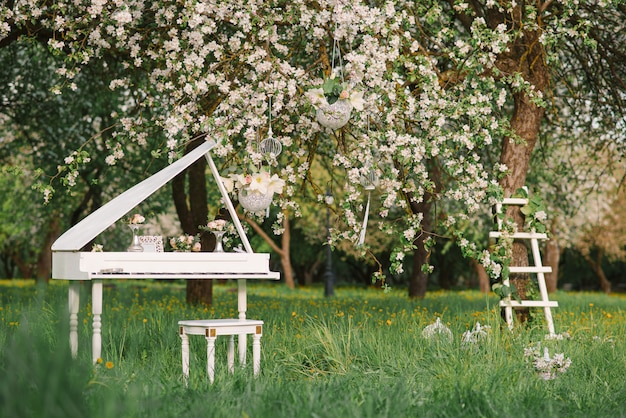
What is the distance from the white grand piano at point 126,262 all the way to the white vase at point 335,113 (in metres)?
1.09

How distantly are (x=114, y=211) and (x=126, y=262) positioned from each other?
17.4 inches

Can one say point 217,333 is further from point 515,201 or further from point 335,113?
point 515,201

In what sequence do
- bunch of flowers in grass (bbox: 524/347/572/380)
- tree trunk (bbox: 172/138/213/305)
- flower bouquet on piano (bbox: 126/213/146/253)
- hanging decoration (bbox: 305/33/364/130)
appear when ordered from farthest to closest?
tree trunk (bbox: 172/138/213/305) < hanging decoration (bbox: 305/33/364/130) < flower bouquet on piano (bbox: 126/213/146/253) < bunch of flowers in grass (bbox: 524/347/572/380)

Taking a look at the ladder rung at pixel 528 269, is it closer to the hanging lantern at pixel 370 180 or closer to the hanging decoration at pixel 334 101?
the hanging lantern at pixel 370 180

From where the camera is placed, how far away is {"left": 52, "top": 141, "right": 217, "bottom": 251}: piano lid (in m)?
6.22

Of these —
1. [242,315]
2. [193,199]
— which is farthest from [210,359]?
[193,199]

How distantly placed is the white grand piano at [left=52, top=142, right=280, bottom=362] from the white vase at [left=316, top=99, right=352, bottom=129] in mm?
1094

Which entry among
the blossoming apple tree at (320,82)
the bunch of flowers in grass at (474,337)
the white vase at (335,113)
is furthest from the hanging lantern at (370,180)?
the bunch of flowers in grass at (474,337)

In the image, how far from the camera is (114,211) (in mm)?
6398

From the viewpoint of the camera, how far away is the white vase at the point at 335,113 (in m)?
6.88

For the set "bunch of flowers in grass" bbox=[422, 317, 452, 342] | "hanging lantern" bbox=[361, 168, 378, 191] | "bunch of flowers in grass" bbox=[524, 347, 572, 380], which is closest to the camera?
"bunch of flowers in grass" bbox=[524, 347, 572, 380]

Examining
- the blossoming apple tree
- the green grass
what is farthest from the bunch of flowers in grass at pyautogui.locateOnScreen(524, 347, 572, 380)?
the blossoming apple tree

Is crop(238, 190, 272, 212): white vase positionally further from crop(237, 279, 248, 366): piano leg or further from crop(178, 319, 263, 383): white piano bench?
crop(178, 319, 263, 383): white piano bench

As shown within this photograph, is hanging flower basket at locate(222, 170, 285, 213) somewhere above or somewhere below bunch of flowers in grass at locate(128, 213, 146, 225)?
above
